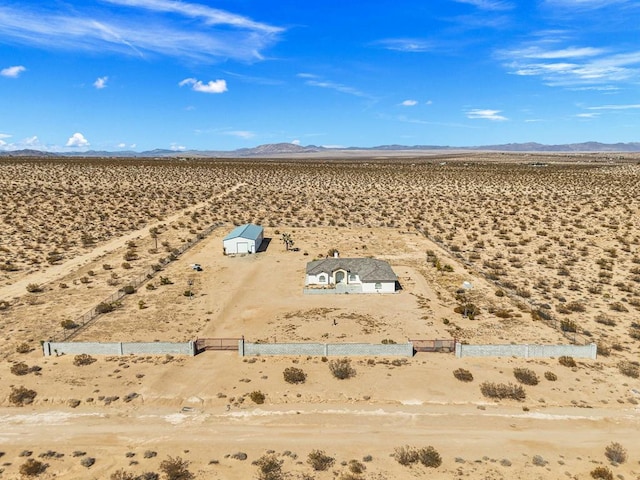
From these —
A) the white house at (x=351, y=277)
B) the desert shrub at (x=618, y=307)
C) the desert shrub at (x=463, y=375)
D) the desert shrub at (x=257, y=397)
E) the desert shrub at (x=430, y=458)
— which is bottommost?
the desert shrub at (x=430, y=458)

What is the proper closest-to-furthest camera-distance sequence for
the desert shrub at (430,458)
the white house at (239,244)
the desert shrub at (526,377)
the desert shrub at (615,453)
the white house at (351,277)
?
1. the desert shrub at (430,458)
2. the desert shrub at (615,453)
3. the desert shrub at (526,377)
4. the white house at (351,277)
5. the white house at (239,244)

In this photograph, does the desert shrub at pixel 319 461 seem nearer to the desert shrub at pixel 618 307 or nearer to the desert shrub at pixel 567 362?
the desert shrub at pixel 567 362

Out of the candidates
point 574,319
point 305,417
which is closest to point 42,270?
point 305,417

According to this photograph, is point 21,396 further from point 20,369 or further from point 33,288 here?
point 33,288

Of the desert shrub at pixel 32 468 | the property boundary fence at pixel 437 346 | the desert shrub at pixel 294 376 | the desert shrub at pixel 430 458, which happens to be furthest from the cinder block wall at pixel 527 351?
the desert shrub at pixel 32 468

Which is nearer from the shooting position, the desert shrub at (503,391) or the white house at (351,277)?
the desert shrub at (503,391)

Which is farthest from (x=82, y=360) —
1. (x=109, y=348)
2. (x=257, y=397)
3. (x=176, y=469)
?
(x=176, y=469)

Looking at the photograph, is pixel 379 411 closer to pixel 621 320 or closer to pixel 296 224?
pixel 621 320
